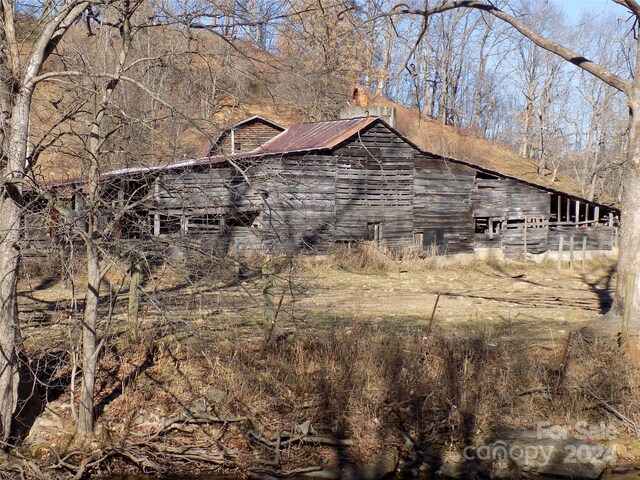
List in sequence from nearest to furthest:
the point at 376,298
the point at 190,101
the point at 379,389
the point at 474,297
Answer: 1. the point at 379,389
2. the point at 190,101
3. the point at 376,298
4. the point at 474,297

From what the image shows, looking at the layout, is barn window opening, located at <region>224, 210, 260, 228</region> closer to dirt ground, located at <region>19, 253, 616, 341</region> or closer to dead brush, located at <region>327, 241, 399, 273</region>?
dirt ground, located at <region>19, 253, 616, 341</region>

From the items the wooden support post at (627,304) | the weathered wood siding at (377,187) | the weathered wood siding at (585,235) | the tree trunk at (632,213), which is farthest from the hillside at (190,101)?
the weathered wood siding at (585,235)

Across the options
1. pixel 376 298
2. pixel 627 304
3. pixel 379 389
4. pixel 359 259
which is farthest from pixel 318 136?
pixel 379 389

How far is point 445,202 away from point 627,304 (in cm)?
1582

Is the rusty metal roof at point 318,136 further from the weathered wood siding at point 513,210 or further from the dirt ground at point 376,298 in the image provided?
the weathered wood siding at point 513,210

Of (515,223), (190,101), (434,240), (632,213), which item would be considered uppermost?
(190,101)

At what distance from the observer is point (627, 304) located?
37.4ft

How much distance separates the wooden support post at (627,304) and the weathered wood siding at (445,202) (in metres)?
14.8

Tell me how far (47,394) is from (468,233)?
2013 cm

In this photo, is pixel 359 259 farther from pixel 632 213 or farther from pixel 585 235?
pixel 585 235

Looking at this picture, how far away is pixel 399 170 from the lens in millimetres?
25906

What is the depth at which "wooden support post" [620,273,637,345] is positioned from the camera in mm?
11164

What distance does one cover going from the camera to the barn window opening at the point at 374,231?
83.0ft

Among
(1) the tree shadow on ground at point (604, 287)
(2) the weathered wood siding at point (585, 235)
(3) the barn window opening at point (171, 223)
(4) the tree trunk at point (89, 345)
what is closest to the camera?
(4) the tree trunk at point (89, 345)
